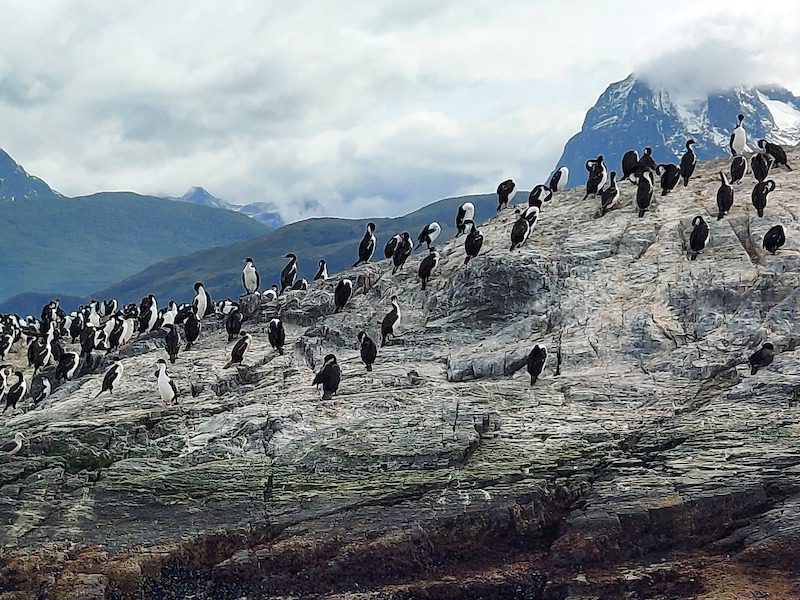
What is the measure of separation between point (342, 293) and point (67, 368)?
25.8ft

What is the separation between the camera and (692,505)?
13398 mm

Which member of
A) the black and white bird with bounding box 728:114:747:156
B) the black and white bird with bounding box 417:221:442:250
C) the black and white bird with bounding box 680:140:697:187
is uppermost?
the black and white bird with bounding box 728:114:747:156

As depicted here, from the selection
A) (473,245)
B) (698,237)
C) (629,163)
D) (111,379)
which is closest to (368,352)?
(473,245)

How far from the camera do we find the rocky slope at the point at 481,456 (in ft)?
43.9

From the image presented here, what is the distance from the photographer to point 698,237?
21016mm

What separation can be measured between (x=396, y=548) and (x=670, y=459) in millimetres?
4389

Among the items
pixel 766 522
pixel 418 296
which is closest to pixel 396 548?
pixel 766 522

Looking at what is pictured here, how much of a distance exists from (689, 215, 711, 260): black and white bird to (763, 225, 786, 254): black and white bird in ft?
4.14

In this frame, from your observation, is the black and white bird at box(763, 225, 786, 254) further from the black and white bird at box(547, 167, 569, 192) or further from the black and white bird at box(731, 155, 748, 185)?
the black and white bird at box(547, 167, 569, 192)

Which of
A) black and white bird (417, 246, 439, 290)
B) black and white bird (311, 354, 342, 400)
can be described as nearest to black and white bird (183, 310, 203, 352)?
black and white bird (417, 246, 439, 290)

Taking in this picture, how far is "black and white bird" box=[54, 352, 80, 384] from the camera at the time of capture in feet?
84.0

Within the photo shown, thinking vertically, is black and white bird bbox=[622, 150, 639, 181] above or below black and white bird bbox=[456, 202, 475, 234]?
above

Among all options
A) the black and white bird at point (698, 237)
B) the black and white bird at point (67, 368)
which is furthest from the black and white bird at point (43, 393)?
the black and white bird at point (698, 237)

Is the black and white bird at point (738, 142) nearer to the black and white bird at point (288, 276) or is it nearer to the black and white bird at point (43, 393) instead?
the black and white bird at point (288, 276)
